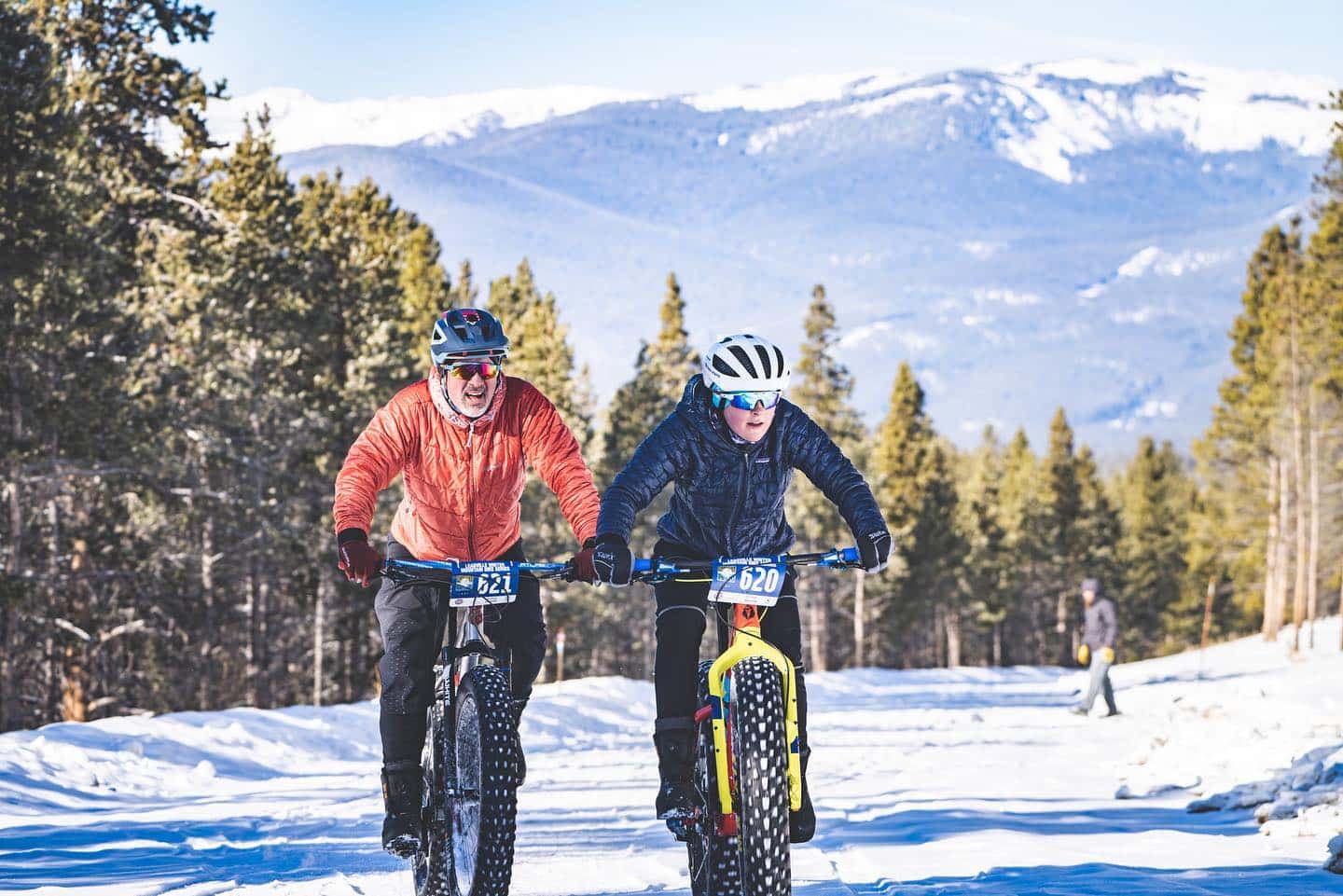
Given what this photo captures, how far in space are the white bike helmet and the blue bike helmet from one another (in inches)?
37.7

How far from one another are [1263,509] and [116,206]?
149 feet

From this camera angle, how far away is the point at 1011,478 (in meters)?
97.5

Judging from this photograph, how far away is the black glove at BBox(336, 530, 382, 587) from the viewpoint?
6254 mm

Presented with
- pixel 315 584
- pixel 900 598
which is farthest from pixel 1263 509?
pixel 315 584

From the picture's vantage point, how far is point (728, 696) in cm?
611

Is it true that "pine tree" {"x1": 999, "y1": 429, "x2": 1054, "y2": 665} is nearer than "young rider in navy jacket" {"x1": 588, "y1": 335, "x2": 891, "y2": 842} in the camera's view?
No

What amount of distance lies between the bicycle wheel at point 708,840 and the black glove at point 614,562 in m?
0.64

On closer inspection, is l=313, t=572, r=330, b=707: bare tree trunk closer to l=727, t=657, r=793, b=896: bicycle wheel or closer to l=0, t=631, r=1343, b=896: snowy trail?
l=0, t=631, r=1343, b=896: snowy trail

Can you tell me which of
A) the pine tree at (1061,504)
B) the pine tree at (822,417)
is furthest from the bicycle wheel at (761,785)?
the pine tree at (1061,504)

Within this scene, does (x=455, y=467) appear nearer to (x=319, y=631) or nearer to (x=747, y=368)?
(x=747, y=368)

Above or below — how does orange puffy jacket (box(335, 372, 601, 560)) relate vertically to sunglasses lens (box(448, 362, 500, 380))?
below

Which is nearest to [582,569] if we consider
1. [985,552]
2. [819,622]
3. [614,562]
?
[614,562]

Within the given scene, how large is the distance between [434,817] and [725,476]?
6.28ft

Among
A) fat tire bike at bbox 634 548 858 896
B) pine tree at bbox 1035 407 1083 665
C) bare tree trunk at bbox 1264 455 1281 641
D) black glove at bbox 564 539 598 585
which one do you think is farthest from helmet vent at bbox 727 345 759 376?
pine tree at bbox 1035 407 1083 665
